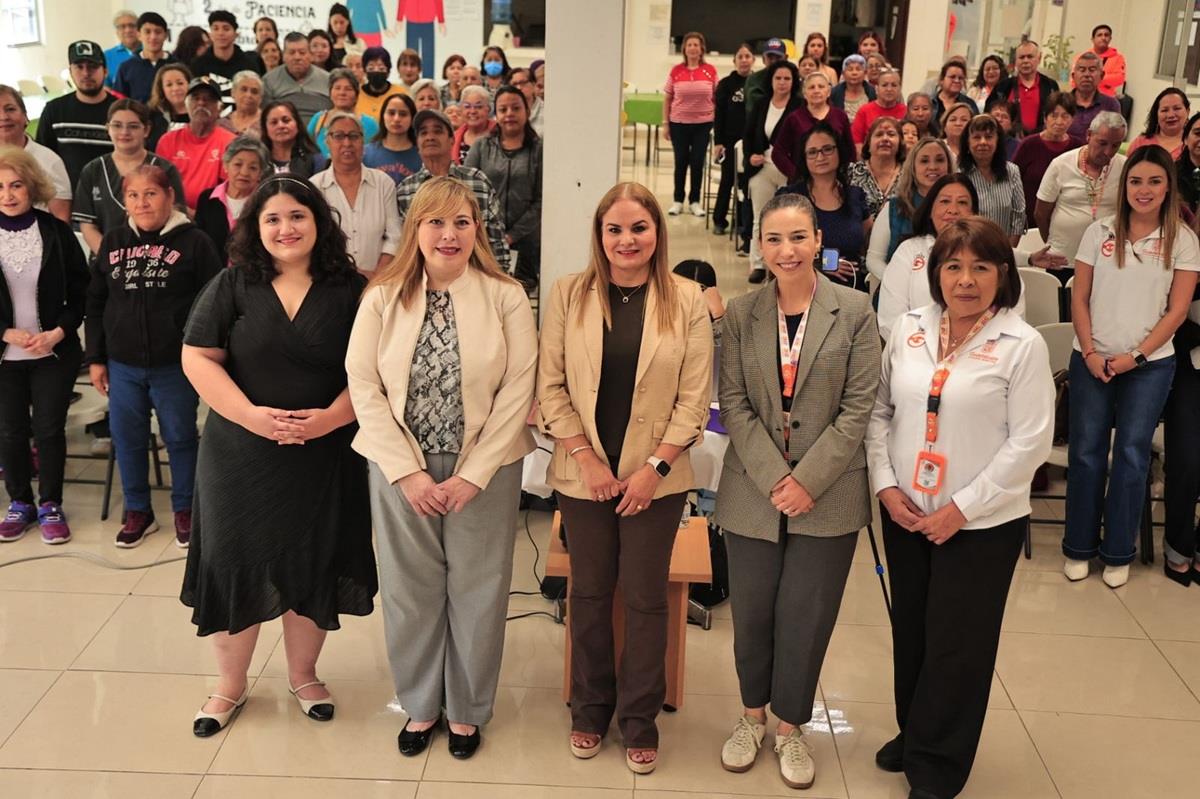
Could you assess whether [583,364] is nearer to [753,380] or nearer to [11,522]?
[753,380]

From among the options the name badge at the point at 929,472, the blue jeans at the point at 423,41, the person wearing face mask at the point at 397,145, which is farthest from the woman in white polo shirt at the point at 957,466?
the blue jeans at the point at 423,41

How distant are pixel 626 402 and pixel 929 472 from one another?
788 mm

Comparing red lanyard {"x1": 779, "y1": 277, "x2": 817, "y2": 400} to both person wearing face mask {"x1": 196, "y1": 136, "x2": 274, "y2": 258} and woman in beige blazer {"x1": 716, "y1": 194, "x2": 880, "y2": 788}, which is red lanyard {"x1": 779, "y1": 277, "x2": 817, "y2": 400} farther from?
person wearing face mask {"x1": 196, "y1": 136, "x2": 274, "y2": 258}

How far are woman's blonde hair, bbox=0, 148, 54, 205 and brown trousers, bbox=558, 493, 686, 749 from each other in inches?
108

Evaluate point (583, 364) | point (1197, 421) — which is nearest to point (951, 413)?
point (583, 364)

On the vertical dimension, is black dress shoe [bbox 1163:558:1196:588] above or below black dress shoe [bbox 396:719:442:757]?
above

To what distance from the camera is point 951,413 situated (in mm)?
2910

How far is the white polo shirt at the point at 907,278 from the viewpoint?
4.26 m

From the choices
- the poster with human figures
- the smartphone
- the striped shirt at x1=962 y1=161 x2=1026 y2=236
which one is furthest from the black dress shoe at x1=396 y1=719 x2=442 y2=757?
the poster with human figures

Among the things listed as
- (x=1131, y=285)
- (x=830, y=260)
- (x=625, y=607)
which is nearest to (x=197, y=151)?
(x=830, y=260)

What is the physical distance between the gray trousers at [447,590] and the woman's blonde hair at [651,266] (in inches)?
20.8

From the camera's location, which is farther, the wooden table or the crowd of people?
the wooden table

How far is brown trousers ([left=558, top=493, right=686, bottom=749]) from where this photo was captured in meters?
3.12

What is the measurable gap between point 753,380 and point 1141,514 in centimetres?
253
